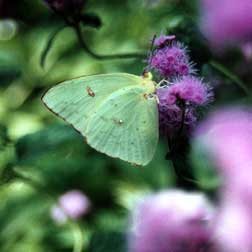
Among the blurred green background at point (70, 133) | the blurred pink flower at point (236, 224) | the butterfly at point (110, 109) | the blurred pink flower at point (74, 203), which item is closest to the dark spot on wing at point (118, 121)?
the butterfly at point (110, 109)

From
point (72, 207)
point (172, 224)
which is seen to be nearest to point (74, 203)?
point (72, 207)

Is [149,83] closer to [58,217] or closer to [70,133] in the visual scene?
[70,133]

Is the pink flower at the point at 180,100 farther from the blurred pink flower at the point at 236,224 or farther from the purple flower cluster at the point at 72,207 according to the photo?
the purple flower cluster at the point at 72,207

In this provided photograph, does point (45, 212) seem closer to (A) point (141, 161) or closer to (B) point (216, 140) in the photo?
(A) point (141, 161)

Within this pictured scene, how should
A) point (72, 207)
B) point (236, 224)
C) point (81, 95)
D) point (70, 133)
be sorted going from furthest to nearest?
point (72, 207) → point (70, 133) → point (81, 95) → point (236, 224)

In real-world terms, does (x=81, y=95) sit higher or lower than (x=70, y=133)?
higher

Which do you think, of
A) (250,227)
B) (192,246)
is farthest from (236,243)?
(192,246)
